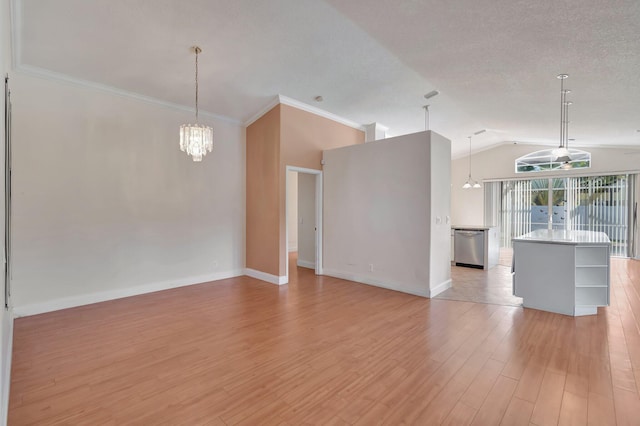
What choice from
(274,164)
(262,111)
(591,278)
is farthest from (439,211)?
(262,111)

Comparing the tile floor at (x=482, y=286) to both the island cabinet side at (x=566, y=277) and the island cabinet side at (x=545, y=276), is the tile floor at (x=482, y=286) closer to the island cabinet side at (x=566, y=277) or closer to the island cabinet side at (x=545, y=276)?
the island cabinet side at (x=545, y=276)

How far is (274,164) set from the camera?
17.6 ft

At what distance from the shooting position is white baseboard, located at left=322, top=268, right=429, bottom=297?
4.67 metres

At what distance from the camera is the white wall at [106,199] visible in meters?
3.80

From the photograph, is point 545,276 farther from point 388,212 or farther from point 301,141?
point 301,141

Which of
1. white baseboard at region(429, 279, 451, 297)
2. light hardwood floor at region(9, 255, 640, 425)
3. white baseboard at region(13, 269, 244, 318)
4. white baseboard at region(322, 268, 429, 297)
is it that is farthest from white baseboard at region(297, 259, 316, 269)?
white baseboard at region(429, 279, 451, 297)

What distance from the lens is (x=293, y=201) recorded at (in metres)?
10.1

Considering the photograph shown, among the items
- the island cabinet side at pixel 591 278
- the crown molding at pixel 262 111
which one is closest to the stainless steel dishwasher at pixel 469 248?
the island cabinet side at pixel 591 278

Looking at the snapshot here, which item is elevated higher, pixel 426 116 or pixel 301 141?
pixel 426 116

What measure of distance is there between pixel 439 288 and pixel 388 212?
4.96ft

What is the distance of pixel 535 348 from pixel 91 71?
633cm

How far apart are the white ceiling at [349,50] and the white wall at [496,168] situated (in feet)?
10.3

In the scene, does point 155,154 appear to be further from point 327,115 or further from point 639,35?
point 639,35

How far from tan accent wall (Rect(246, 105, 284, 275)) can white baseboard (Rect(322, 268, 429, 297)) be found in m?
1.28
